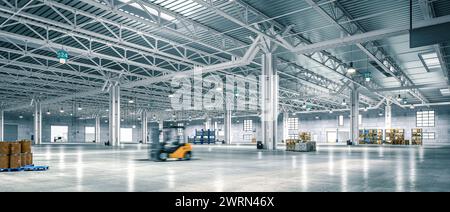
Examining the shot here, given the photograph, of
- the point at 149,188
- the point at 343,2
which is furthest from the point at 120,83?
the point at 149,188

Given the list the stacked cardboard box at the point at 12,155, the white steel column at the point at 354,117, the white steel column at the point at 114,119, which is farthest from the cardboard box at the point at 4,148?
the white steel column at the point at 354,117

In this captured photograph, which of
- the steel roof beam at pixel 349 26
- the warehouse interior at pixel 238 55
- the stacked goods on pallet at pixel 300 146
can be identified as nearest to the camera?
the warehouse interior at pixel 238 55

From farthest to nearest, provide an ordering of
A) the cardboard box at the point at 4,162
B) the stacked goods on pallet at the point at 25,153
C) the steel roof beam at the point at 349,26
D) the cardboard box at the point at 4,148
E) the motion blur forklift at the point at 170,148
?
the steel roof beam at the point at 349,26 → the motion blur forklift at the point at 170,148 → the stacked goods on pallet at the point at 25,153 → the cardboard box at the point at 4,148 → the cardboard box at the point at 4,162

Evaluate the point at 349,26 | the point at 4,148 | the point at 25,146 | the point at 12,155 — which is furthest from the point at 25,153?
the point at 349,26

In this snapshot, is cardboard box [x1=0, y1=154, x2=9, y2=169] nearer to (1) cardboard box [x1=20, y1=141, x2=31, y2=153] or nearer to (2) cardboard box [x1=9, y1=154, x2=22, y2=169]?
(2) cardboard box [x1=9, y1=154, x2=22, y2=169]

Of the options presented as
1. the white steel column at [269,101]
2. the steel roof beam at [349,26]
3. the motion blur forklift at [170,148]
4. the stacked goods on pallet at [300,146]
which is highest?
the steel roof beam at [349,26]

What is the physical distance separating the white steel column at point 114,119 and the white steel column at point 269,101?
18108 mm

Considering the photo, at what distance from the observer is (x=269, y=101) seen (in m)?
24.8

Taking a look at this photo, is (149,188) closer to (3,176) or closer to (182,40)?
(3,176)

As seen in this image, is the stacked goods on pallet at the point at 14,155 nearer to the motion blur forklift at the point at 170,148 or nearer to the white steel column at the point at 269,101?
the motion blur forklift at the point at 170,148

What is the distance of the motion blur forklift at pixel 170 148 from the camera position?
16188 mm

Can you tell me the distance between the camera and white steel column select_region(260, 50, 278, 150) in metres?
24.7

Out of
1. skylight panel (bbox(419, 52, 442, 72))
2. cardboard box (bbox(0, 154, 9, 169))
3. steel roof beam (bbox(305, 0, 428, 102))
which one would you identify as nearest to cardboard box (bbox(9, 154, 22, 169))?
cardboard box (bbox(0, 154, 9, 169))
